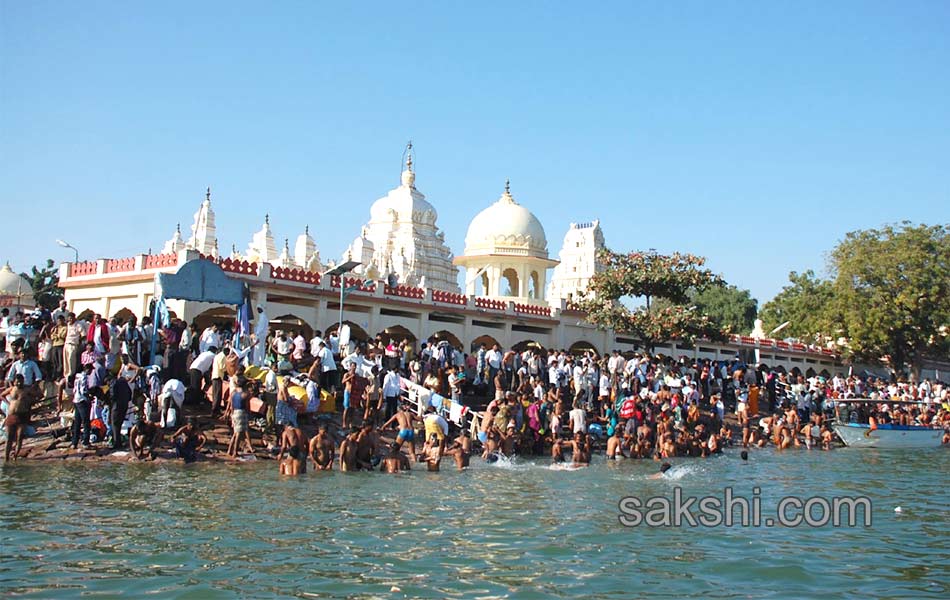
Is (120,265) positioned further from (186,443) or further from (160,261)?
(186,443)

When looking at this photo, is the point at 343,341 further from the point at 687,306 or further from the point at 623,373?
the point at 687,306

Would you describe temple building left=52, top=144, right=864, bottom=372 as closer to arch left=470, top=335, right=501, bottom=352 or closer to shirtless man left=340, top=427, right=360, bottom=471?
arch left=470, top=335, right=501, bottom=352

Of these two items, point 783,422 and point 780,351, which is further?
point 780,351

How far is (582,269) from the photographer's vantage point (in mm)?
81875

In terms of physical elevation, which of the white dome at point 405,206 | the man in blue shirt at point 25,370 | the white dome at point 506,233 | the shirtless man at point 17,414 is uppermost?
the white dome at point 405,206

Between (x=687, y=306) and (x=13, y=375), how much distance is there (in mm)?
25490

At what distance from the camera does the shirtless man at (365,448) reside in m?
16.1

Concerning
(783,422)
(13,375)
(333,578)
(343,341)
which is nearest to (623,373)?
(783,422)

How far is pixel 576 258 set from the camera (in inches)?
3270

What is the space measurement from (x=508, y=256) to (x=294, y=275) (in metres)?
17.4

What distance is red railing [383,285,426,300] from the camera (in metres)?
30.0

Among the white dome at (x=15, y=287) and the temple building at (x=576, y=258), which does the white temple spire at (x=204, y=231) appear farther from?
the temple building at (x=576, y=258)

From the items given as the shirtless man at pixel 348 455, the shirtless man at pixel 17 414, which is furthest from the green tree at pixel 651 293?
the shirtless man at pixel 17 414

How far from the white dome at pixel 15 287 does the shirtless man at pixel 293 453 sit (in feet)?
104
